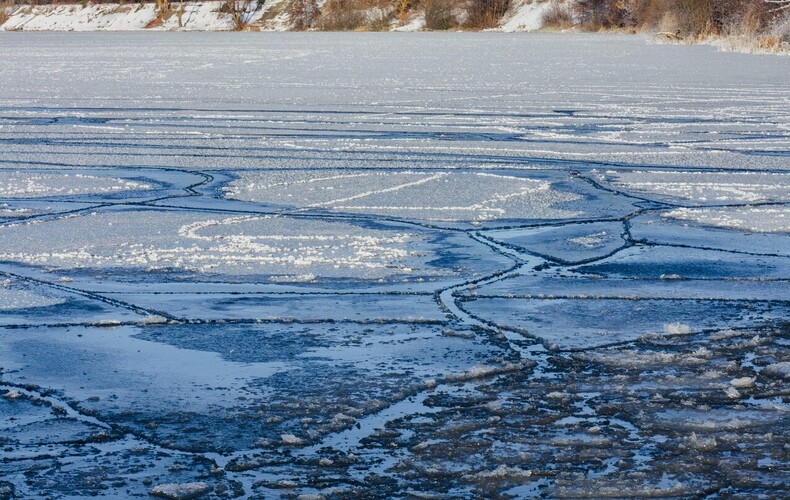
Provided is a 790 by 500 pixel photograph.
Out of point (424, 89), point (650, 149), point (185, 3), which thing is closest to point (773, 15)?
point (424, 89)

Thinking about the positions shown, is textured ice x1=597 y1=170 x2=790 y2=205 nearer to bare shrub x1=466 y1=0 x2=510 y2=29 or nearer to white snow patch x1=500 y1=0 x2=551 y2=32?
white snow patch x1=500 y1=0 x2=551 y2=32

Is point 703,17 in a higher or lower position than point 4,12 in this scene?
lower

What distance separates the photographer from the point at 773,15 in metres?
34.6

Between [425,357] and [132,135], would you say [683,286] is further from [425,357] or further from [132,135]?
[132,135]

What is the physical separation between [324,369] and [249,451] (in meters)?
0.77

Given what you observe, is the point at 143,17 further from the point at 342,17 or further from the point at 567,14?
the point at 567,14

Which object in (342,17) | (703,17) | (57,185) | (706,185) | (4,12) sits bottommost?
(706,185)

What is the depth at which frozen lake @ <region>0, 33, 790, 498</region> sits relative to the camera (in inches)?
118

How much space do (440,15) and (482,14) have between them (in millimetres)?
2606

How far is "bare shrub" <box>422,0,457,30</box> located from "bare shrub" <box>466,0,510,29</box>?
4.02ft

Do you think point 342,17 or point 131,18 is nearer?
point 342,17

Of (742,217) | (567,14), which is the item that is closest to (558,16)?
(567,14)

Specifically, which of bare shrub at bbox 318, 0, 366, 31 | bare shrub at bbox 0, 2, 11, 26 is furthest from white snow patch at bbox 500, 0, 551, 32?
bare shrub at bbox 0, 2, 11, 26

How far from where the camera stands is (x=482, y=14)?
72.4 metres
